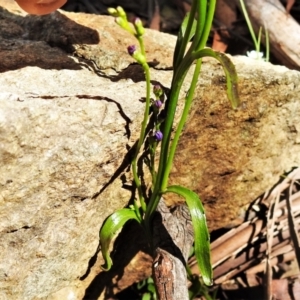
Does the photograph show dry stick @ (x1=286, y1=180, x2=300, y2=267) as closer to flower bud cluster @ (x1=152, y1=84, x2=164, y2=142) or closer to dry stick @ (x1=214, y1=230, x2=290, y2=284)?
dry stick @ (x1=214, y1=230, x2=290, y2=284)

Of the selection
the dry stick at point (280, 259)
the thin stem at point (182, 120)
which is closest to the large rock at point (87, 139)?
the thin stem at point (182, 120)

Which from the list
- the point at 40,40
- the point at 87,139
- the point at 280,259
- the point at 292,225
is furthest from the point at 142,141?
the point at 280,259

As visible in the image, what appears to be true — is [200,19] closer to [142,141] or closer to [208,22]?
[208,22]

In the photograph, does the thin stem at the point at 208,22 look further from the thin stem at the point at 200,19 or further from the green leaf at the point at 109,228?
the green leaf at the point at 109,228

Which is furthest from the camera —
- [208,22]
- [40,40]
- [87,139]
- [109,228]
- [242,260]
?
[242,260]

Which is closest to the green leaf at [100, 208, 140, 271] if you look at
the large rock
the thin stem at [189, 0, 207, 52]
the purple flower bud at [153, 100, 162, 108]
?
the large rock

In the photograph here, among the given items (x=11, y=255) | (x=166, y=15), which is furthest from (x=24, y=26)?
(x=166, y=15)
